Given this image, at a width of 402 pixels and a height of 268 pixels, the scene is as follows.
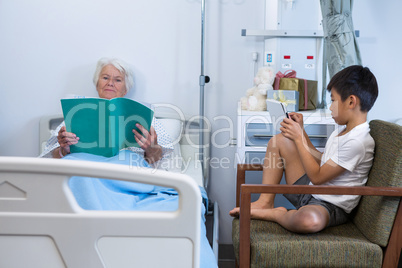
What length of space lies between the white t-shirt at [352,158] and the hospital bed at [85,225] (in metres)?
0.90

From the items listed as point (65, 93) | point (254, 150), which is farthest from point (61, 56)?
point (254, 150)

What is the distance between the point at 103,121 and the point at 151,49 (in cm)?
94

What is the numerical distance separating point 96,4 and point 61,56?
0.37 m

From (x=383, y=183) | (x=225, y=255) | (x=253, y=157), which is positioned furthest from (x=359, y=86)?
(x=225, y=255)

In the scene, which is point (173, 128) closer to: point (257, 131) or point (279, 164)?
point (257, 131)

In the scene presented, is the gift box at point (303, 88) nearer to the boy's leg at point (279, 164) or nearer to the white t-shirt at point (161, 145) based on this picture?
the boy's leg at point (279, 164)

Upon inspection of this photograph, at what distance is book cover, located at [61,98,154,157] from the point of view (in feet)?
5.92

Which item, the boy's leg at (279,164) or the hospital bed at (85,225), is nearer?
the hospital bed at (85,225)

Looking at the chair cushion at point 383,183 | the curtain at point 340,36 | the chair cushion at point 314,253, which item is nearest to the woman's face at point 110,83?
the curtain at point 340,36

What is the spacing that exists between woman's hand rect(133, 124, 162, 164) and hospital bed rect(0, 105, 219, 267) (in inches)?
36.2

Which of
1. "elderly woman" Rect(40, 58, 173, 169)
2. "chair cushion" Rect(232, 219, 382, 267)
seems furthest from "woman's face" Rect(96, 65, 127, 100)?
"chair cushion" Rect(232, 219, 382, 267)

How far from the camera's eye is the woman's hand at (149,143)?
1.95m

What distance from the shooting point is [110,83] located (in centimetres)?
245

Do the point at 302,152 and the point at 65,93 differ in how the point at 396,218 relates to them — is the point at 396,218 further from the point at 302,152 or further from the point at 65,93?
the point at 65,93
